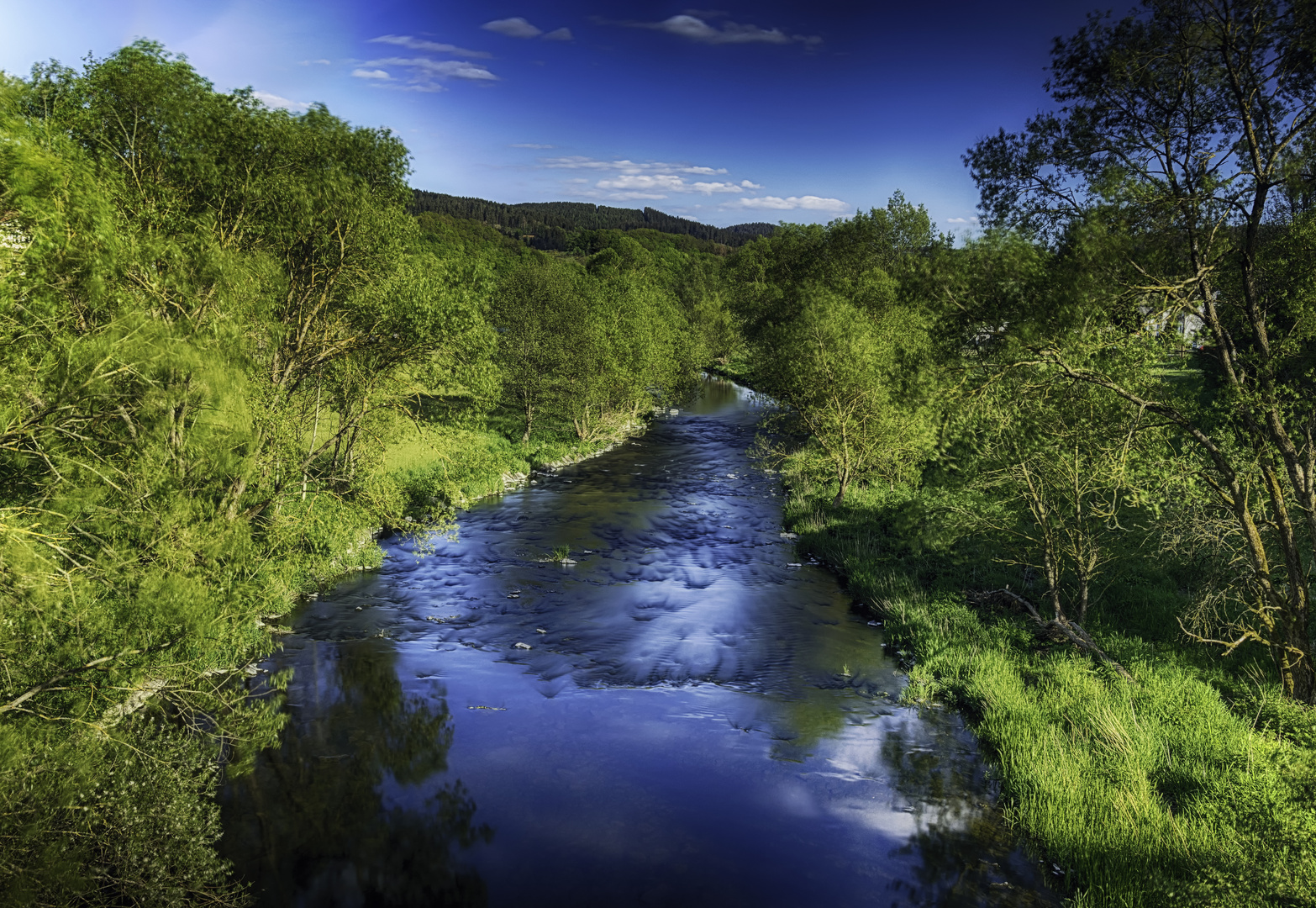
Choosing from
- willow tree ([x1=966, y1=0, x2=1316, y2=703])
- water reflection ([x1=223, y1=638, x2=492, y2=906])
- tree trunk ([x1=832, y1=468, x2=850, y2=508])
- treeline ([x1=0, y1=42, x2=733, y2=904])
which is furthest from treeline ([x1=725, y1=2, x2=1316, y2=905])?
tree trunk ([x1=832, y1=468, x2=850, y2=508])

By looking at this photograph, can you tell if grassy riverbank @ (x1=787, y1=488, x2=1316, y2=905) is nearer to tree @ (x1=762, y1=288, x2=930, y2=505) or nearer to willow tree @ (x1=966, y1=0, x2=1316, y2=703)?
willow tree @ (x1=966, y1=0, x2=1316, y2=703)

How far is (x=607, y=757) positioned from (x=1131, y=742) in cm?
1037

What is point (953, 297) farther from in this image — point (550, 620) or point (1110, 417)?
point (550, 620)

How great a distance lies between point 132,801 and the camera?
11008mm

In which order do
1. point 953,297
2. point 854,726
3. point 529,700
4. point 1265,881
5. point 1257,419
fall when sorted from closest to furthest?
point 1265,881 → point 1257,419 → point 953,297 → point 854,726 → point 529,700

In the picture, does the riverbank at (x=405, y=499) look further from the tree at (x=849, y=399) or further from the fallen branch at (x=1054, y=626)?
the fallen branch at (x=1054, y=626)

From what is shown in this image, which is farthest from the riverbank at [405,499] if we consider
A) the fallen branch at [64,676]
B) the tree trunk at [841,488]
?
the tree trunk at [841,488]

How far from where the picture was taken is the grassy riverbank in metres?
8.77

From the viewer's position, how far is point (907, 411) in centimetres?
1806

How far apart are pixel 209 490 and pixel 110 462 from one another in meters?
5.73

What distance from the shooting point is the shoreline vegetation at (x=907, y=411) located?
10547 mm

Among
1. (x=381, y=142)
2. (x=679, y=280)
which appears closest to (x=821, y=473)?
(x=381, y=142)

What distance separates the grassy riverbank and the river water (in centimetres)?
94

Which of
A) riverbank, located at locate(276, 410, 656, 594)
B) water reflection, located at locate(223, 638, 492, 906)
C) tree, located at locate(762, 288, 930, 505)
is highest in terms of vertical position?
tree, located at locate(762, 288, 930, 505)
